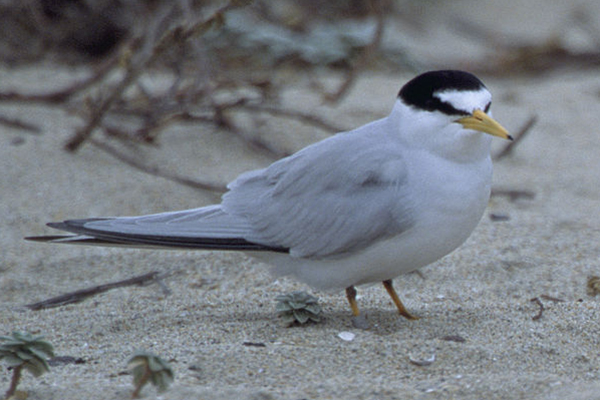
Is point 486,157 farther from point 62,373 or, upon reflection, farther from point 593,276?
point 62,373

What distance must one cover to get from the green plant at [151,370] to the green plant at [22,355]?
0.32 metres

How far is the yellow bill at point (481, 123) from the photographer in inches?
107

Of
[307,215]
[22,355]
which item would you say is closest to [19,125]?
[307,215]

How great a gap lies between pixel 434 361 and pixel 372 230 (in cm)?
45

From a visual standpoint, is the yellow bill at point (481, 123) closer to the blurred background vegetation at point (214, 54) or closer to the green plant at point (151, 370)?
the green plant at point (151, 370)

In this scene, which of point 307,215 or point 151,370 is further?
point 307,215

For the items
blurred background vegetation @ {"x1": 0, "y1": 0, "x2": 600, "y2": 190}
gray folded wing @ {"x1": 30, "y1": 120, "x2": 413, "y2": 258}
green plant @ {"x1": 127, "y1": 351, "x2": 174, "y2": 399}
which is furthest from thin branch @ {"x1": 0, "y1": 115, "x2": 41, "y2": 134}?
green plant @ {"x1": 127, "y1": 351, "x2": 174, "y2": 399}

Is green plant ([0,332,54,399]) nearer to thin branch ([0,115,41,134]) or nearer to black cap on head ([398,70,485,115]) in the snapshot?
black cap on head ([398,70,485,115])

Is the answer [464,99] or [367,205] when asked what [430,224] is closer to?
[367,205]

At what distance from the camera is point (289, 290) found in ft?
11.5

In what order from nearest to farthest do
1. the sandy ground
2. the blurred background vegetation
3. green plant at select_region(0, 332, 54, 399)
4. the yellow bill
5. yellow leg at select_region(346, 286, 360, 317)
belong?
green plant at select_region(0, 332, 54, 399)
the sandy ground
the yellow bill
yellow leg at select_region(346, 286, 360, 317)
the blurred background vegetation

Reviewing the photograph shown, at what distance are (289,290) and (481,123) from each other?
1117 mm

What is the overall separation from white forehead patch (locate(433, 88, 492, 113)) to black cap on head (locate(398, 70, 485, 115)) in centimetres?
1

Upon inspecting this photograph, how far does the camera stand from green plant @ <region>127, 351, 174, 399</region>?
2.26m
